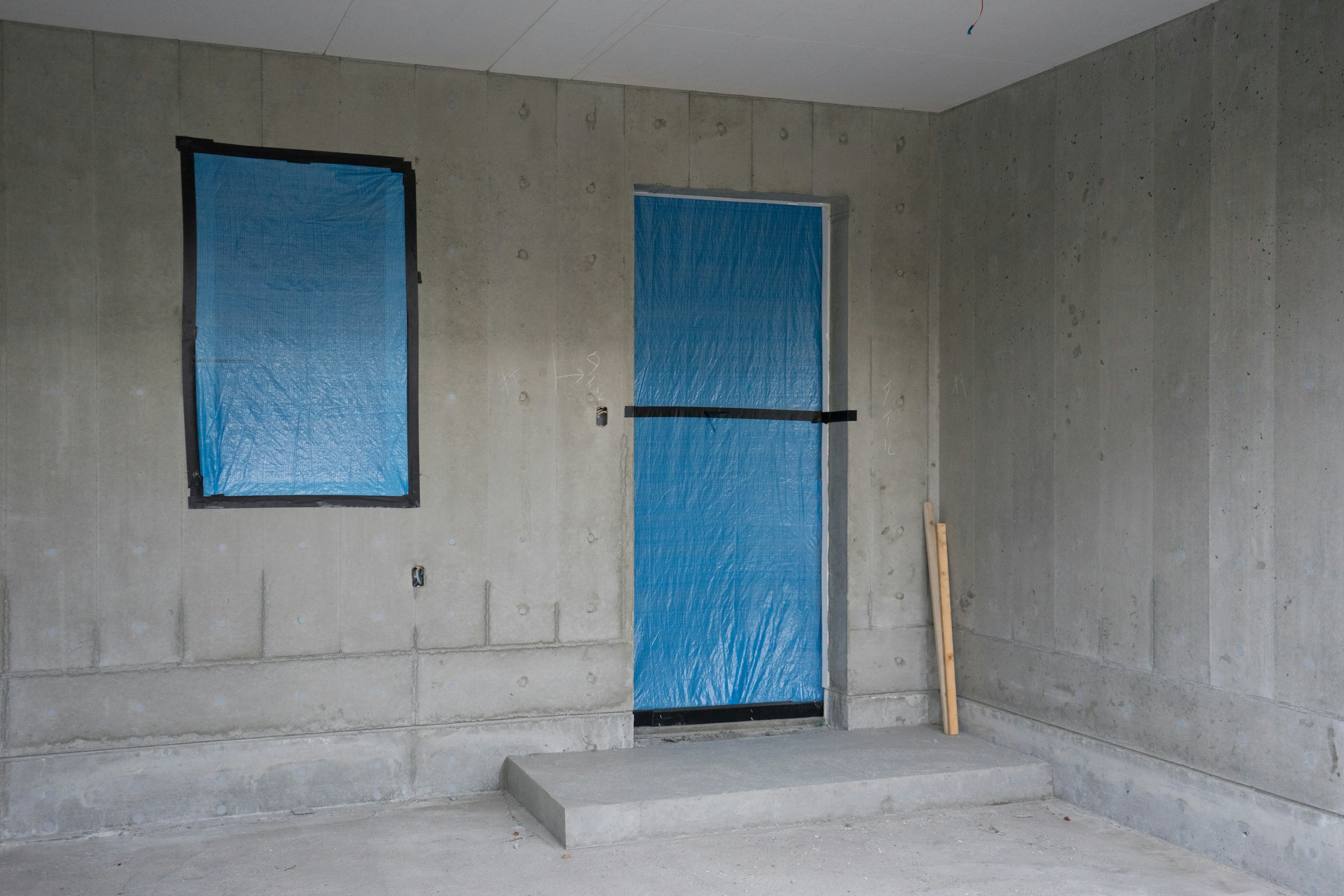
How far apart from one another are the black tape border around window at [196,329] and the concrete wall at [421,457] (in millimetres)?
44

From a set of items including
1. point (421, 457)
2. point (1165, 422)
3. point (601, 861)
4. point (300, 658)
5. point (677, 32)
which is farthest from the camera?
point (421, 457)

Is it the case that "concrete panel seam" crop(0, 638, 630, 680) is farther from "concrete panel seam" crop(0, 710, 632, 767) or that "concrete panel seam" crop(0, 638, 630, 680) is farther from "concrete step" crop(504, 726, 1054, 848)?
"concrete step" crop(504, 726, 1054, 848)

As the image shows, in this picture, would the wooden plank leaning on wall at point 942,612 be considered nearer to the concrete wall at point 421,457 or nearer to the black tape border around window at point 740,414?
the concrete wall at point 421,457

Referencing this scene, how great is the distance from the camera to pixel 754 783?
14.3 ft

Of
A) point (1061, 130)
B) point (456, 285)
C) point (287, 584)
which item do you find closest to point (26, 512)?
point (287, 584)

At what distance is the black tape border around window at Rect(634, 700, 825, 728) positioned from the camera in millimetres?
5152

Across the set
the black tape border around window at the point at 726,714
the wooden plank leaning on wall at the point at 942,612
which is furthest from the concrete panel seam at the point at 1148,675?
the black tape border around window at the point at 726,714

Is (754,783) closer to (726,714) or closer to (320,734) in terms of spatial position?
(726,714)

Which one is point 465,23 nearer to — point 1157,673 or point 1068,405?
point 1068,405

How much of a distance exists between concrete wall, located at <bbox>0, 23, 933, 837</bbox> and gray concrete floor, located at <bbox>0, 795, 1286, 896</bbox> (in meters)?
0.26

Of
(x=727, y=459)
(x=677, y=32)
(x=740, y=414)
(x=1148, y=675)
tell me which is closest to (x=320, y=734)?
(x=727, y=459)

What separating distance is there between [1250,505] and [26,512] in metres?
4.38

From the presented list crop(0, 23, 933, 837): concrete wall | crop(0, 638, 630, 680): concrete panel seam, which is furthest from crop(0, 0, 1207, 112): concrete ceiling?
crop(0, 638, 630, 680): concrete panel seam

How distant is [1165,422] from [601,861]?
8.51 feet
